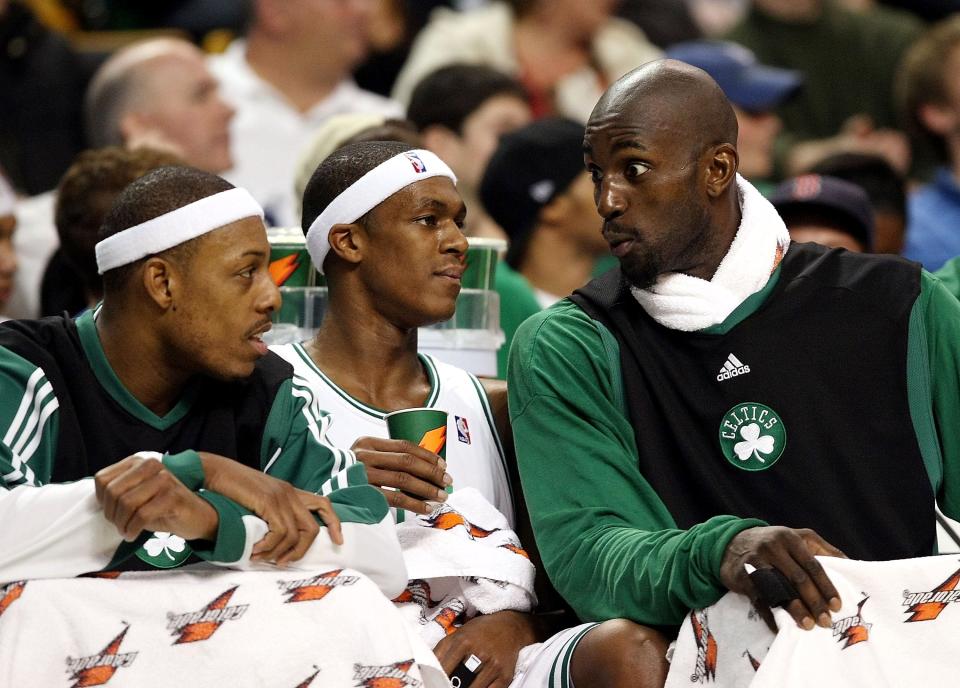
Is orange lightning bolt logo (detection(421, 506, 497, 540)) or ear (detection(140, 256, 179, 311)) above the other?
ear (detection(140, 256, 179, 311))

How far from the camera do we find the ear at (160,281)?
3418 mm

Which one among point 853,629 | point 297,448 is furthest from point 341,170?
point 853,629

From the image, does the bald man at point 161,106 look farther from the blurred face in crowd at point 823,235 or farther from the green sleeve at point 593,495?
the green sleeve at point 593,495

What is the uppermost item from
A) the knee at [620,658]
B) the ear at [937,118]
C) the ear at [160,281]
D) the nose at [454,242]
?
the ear at [160,281]

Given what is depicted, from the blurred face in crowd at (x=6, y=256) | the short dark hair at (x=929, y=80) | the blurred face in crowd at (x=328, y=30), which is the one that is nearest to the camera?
the blurred face in crowd at (x=6, y=256)

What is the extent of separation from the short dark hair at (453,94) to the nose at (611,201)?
321cm

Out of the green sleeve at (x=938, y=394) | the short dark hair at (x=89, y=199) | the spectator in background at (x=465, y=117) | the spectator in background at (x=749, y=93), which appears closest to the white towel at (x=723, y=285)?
the green sleeve at (x=938, y=394)

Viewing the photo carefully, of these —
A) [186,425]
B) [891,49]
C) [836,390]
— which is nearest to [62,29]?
[891,49]

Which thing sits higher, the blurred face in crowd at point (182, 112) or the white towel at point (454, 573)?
the blurred face in crowd at point (182, 112)

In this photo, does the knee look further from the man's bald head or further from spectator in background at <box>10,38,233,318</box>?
spectator in background at <box>10,38,233,318</box>

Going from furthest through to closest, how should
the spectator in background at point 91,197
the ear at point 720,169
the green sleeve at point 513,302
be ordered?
the green sleeve at point 513,302 < the spectator in background at point 91,197 < the ear at point 720,169

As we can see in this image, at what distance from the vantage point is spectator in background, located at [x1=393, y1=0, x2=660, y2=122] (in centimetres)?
783

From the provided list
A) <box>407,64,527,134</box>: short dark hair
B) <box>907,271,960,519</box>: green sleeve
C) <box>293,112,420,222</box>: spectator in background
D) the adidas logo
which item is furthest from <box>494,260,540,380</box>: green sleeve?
<box>907,271,960,519</box>: green sleeve

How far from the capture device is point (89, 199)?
4836mm
